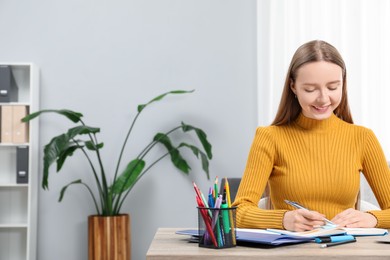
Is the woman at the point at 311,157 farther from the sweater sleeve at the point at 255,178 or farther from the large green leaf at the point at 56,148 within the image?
the large green leaf at the point at 56,148

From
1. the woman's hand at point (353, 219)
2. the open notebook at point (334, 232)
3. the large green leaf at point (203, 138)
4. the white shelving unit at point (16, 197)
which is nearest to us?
the open notebook at point (334, 232)

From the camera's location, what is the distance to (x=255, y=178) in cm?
186

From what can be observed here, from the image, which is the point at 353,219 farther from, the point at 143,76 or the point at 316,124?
the point at 143,76

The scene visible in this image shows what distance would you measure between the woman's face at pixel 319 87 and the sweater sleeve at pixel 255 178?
0.21 m

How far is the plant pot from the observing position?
3865 millimetres

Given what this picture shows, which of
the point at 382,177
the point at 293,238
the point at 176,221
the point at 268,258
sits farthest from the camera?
the point at 176,221

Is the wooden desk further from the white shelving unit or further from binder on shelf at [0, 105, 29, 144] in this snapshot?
the white shelving unit

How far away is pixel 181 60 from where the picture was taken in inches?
169

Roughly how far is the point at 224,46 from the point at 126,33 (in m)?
0.66

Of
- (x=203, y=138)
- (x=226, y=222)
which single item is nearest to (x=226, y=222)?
(x=226, y=222)

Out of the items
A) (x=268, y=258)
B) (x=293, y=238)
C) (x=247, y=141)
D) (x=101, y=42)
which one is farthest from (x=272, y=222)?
(x=101, y=42)

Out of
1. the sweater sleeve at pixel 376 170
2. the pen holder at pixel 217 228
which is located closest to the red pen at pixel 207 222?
the pen holder at pixel 217 228

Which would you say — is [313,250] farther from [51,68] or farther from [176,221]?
[51,68]

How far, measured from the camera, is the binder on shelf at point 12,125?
13.3ft
